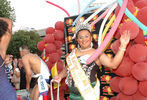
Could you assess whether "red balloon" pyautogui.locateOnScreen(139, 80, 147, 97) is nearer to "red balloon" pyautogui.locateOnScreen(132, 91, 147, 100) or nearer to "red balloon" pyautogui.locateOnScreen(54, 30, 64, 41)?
"red balloon" pyautogui.locateOnScreen(132, 91, 147, 100)

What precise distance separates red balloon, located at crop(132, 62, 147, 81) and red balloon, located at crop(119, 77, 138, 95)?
3.6 inches

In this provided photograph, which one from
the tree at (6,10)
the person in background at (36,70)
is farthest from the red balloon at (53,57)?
the tree at (6,10)

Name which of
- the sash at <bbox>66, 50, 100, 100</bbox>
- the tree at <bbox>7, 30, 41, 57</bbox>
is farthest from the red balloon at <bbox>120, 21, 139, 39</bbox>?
the tree at <bbox>7, 30, 41, 57</bbox>

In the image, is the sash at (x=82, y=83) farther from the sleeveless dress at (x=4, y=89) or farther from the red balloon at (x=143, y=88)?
the sleeveless dress at (x=4, y=89)

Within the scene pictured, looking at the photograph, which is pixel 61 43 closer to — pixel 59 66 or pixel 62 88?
pixel 59 66

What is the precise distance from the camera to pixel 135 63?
2.17 meters

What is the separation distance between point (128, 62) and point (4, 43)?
1462mm

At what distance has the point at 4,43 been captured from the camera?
183 cm

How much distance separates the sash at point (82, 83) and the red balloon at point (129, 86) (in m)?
0.35

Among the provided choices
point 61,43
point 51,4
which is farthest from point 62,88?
point 51,4

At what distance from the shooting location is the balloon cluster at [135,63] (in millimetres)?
2047

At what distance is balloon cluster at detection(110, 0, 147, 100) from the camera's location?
2047mm

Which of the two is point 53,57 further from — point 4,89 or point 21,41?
point 21,41

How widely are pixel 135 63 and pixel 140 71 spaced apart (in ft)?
0.51
